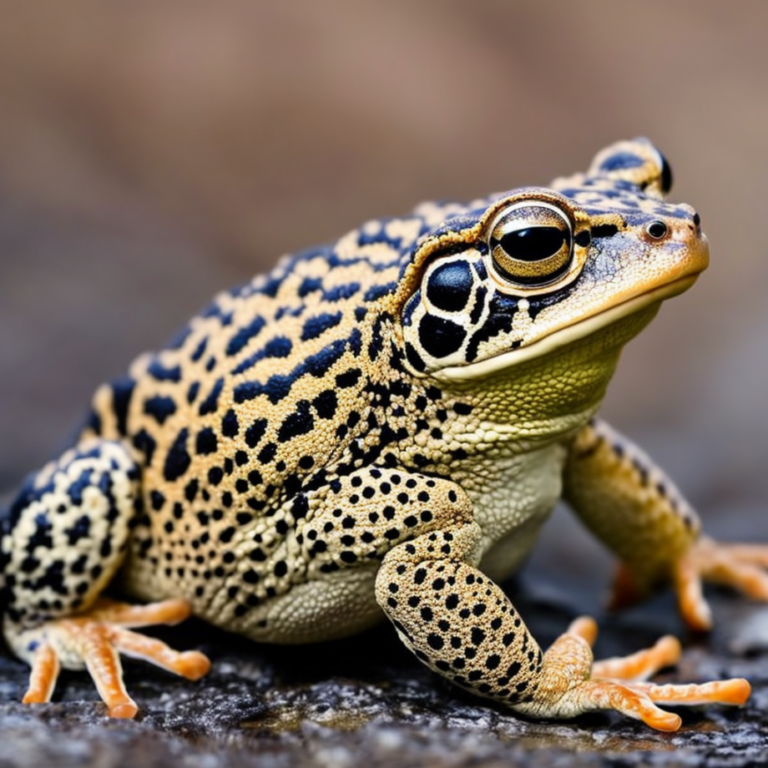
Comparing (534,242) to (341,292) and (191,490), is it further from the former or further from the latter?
(191,490)

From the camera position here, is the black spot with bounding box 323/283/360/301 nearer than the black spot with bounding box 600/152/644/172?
Yes

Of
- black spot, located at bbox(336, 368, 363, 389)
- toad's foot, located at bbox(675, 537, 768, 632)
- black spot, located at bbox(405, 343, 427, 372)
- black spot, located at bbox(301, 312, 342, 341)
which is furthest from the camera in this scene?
toad's foot, located at bbox(675, 537, 768, 632)

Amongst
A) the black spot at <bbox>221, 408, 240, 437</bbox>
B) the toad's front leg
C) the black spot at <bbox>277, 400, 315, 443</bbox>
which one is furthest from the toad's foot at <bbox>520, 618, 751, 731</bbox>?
the black spot at <bbox>221, 408, 240, 437</bbox>

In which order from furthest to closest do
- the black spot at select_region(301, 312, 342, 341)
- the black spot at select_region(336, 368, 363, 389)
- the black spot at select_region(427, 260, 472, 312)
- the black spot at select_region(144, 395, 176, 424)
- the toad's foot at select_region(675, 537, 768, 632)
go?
the toad's foot at select_region(675, 537, 768, 632) → the black spot at select_region(144, 395, 176, 424) → the black spot at select_region(301, 312, 342, 341) → the black spot at select_region(336, 368, 363, 389) → the black spot at select_region(427, 260, 472, 312)

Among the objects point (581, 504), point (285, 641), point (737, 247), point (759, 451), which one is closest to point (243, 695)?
point (285, 641)

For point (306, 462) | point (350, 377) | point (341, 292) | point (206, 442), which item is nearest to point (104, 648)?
point (206, 442)

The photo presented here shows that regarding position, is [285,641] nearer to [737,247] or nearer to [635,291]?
[635,291]

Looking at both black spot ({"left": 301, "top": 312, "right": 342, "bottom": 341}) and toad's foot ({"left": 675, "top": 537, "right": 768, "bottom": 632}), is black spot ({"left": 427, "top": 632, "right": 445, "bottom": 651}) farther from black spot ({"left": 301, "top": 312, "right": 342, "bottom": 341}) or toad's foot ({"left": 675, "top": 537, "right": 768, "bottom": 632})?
toad's foot ({"left": 675, "top": 537, "right": 768, "bottom": 632})
